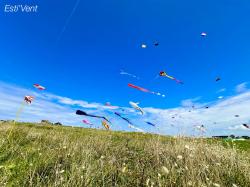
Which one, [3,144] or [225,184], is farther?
[3,144]

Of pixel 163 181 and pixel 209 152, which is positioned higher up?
pixel 209 152

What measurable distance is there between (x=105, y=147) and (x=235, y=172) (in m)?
5.16

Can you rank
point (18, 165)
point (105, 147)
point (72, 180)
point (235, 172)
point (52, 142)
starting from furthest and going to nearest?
point (52, 142) → point (105, 147) → point (18, 165) → point (235, 172) → point (72, 180)

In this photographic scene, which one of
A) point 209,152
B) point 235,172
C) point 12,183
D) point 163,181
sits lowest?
point 12,183

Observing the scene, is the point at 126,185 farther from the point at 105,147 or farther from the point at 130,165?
the point at 105,147

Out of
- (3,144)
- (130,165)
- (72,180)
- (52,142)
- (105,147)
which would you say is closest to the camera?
(72,180)

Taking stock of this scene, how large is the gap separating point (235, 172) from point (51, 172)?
4417 mm

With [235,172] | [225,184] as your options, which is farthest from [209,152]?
[225,184]

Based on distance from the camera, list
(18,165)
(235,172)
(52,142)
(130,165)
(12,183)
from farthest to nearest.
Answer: (52,142), (130,165), (18,165), (235,172), (12,183)

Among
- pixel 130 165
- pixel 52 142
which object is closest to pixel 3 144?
pixel 52 142

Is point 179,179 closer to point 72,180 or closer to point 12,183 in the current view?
point 72,180

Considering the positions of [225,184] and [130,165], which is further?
[130,165]

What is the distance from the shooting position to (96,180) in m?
6.17

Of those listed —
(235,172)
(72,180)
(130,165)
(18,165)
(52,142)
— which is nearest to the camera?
(72,180)
